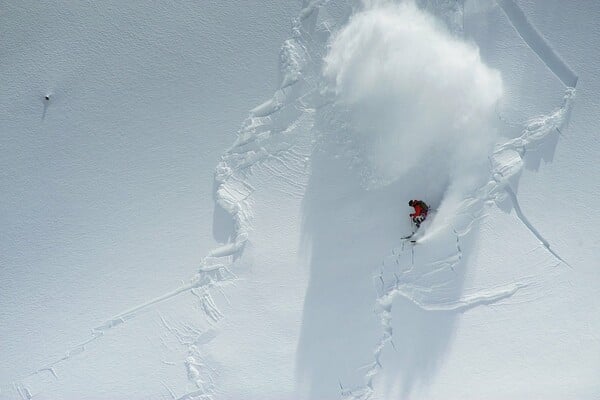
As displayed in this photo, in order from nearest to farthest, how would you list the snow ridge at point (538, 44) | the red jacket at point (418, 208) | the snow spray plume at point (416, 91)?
1. the red jacket at point (418, 208)
2. the snow spray plume at point (416, 91)
3. the snow ridge at point (538, 44)

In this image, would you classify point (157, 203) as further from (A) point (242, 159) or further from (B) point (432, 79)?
(B) point (432, 79)

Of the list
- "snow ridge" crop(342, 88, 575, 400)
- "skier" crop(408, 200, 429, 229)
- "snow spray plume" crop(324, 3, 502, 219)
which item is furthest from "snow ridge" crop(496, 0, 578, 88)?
"skier" crop(408, 200, 429, 229)

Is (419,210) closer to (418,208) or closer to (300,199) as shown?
(418,208)

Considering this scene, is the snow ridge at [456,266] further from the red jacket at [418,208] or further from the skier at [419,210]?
the red jacket at [418,208]

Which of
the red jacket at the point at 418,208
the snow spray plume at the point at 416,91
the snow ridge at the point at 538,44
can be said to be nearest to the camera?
the red jacket at the point at 418,208

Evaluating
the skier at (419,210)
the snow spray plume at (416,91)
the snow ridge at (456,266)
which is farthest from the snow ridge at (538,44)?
A: the skier at (419,210)

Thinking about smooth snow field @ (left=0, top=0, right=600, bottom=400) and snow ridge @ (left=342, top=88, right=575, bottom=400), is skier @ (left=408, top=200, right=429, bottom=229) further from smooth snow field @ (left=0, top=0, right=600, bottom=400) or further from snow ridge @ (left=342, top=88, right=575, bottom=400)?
snow ridge @ (left=342, top=88, right=575, bottom=400)

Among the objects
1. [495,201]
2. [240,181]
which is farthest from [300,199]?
[495,201]
